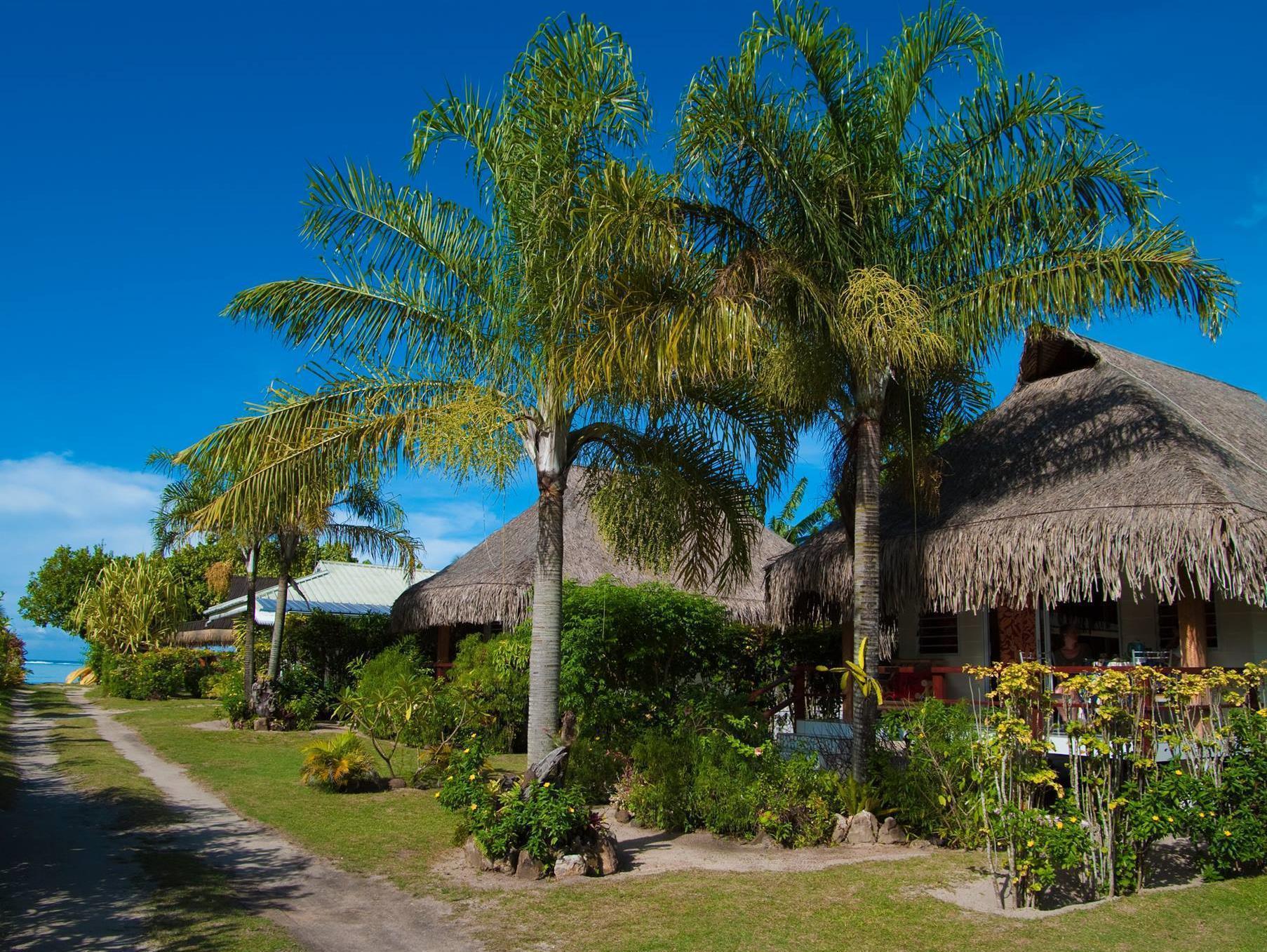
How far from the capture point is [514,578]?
1811cm

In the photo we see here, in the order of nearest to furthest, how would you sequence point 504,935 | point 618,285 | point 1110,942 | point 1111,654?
1. point 1110,942
2. point 504,935
3. point 618,285
4. point 1111,654

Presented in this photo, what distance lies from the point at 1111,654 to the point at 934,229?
269 inches

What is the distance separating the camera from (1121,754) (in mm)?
7336

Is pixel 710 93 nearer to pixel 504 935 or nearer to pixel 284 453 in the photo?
pixel 284 453

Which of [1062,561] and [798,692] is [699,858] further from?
[1062,561]

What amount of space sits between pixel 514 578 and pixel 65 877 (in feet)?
35.8

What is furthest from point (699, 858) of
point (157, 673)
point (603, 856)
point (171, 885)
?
point (157, 673)

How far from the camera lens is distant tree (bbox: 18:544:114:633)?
47156 mm

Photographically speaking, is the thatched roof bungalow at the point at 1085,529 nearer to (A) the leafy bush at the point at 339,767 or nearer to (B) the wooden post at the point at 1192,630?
(B) the wooden post at the point at 1192,630

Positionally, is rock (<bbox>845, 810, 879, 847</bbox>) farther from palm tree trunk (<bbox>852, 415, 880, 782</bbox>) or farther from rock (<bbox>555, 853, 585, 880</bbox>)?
rock (<bbox>555, 853, 585, 880</bbox>)

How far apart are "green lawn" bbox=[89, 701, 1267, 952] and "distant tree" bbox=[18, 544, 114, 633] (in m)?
44.4

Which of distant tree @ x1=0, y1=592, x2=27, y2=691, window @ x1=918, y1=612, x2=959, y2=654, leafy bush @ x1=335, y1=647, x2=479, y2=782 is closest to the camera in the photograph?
leafy bush @ x1=335, y1=647, x2=479, y2=782

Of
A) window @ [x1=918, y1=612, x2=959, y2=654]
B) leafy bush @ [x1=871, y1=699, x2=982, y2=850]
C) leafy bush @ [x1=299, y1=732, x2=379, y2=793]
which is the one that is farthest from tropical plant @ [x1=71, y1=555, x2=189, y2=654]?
leafy bush @ [x1=871, y1=699, x2=982, y2=850]

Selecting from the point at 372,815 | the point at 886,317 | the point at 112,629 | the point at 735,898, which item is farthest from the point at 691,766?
the point at 112,629
